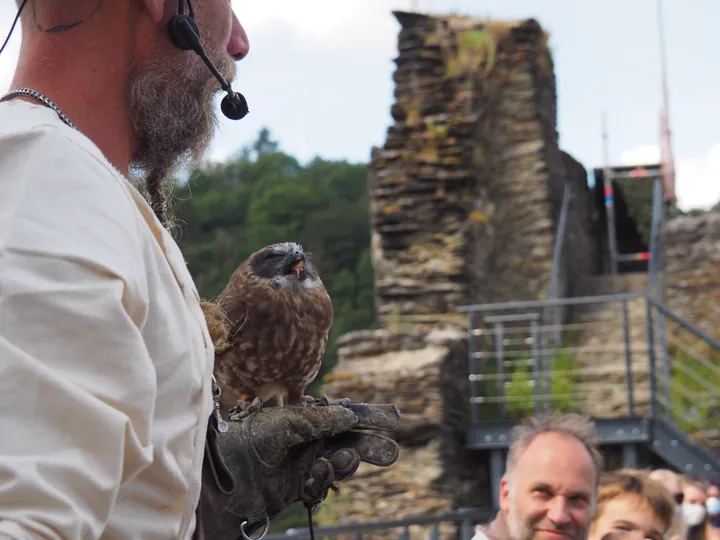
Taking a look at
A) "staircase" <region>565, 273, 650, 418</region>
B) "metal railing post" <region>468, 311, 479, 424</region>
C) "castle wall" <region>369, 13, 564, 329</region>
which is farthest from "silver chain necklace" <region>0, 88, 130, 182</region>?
"castle wall" <region>369, 13, 564, 329</region>

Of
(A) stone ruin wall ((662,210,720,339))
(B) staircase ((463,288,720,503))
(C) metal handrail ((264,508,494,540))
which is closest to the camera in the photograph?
(C) metal handrail ((264,508,494,540))

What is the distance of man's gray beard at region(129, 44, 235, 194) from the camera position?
1284 mm

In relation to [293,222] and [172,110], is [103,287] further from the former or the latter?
[293,222]

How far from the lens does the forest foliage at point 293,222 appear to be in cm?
2833

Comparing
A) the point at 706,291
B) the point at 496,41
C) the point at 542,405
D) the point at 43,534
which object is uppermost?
the point at 496,41

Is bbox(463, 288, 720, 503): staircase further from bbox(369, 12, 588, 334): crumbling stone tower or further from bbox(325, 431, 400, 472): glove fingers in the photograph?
bbox(325, 431, 400, 472): glove fingers

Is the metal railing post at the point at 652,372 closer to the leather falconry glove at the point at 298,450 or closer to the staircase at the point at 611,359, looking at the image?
the staircase at the point at 611,359

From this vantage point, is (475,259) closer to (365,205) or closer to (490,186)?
(490,186)

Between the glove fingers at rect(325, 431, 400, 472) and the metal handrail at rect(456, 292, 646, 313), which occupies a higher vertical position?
the glove fingers at rect(325, 431, 400, 472)

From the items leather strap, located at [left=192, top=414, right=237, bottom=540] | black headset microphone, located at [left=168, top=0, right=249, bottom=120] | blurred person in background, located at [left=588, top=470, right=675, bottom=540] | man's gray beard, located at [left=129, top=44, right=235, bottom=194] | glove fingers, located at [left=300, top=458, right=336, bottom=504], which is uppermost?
black headset microphone, located at [left=168, top=0, right=249, bottom=120]

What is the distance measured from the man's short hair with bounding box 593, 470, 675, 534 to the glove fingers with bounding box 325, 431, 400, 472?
6.11 feet

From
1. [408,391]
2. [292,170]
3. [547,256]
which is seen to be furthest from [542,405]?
[292,170]

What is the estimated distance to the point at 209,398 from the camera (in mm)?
1171

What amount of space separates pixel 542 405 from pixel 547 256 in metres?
2.13
